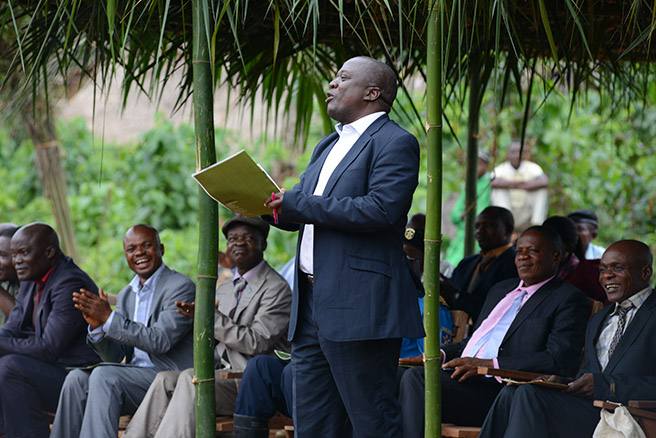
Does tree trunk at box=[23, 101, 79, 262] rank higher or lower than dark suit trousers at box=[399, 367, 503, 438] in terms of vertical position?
higher

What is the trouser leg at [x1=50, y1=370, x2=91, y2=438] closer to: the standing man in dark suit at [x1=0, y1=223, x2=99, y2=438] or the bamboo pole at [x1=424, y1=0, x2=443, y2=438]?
the standing man in dark suit at [x1=0, y1=223, x2=99, y2=438]

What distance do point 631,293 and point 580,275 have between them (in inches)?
43.6

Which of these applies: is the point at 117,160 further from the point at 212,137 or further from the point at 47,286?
the point at 212,137

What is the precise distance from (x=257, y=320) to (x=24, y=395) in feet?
4.33

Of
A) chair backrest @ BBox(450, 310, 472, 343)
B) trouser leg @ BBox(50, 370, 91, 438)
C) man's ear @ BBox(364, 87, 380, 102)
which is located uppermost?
man's ear @ BBox(364, 87, 380, 102)

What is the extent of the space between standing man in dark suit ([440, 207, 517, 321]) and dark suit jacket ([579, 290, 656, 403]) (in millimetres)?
1449

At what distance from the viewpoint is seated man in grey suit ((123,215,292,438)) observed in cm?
470

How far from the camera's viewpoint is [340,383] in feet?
10.9

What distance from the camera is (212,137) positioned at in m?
3.79

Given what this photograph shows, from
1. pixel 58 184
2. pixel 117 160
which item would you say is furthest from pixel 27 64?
pixel 117 160

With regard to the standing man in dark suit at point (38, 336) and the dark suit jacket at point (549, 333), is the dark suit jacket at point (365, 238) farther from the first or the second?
the standing man in dark suit at point (38, 336)

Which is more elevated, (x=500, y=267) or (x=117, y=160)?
(x=117, y=160)

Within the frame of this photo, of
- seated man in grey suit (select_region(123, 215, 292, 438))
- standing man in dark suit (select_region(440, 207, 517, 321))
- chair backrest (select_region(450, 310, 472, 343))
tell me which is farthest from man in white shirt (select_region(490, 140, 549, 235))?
seated man in grey suit (select_region(123, 215, 292, 438))

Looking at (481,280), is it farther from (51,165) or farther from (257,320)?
(51,165)
